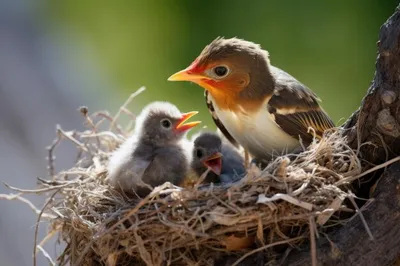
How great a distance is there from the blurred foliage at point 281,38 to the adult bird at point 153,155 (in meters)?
1.00

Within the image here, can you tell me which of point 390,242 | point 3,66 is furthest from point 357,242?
point 3,66

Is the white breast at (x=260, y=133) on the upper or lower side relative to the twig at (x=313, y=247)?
upper

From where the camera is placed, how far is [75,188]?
323cm

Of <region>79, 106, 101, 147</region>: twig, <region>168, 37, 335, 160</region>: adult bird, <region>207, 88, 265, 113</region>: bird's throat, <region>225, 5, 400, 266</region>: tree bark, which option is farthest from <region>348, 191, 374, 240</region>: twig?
<region>79, 106, 101, 147</region>: twig

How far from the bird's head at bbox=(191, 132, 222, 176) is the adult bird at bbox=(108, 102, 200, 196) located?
0.07 meters

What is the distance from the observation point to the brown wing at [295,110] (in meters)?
3.22

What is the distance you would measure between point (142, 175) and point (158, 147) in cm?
24

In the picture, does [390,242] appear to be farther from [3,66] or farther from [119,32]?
[3,66]

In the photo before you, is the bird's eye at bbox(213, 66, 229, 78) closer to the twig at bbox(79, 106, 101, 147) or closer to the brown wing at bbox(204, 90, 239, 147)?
the brown wing at bbox(204, 90, 239, 147)

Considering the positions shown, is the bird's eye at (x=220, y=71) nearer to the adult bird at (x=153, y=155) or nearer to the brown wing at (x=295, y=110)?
the brown wing at (x=295, y=110)

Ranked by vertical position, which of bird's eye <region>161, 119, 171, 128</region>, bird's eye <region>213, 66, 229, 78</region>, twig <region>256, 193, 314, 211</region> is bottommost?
twig <region>256, 193, 314, 211</region>

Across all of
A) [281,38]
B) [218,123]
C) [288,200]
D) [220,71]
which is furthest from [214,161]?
[281,38]

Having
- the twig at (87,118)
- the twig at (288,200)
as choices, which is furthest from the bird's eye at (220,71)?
the twig at (288,200)

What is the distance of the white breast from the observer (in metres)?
3.22
